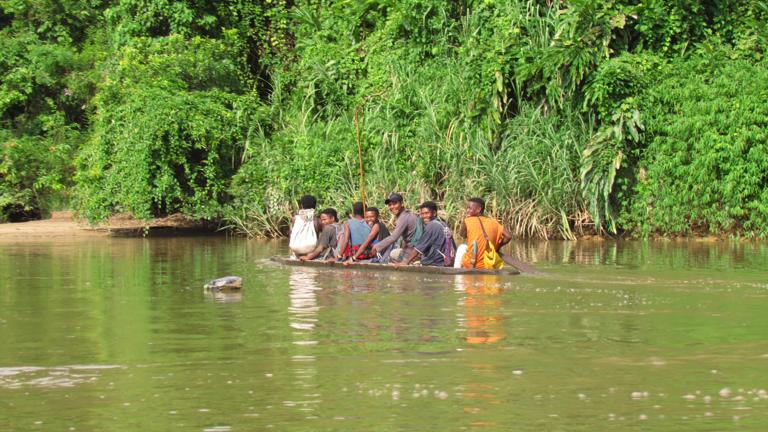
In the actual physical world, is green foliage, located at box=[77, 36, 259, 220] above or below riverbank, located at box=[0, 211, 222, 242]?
above

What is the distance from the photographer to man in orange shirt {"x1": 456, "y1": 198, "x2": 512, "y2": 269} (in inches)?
690

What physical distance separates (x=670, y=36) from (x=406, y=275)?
9.73 metres

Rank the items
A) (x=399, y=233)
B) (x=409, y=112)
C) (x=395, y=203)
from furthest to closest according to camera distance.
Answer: (x=409, y=112) → (x=395, y=203) → (x=399, y=233)

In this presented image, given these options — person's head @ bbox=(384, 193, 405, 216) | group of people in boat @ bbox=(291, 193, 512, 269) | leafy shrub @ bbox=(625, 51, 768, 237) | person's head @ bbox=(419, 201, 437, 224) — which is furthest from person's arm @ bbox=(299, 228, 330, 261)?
leafy shrub @ bbox=(625, 51, 768, 237)

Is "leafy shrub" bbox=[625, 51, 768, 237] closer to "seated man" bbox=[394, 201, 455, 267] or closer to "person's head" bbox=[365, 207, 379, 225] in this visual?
"person's head" bbox=[365, 207, 379, 225]

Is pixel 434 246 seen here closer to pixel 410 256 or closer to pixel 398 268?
pixel 410 256

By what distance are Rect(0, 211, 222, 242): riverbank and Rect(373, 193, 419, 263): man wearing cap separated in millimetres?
9970

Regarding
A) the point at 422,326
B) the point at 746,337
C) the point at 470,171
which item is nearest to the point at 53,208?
the point at 470,171

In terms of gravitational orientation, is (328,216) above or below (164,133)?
below

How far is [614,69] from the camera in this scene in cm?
2391

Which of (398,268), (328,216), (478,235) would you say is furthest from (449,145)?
(478,235)

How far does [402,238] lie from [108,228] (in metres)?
12.4

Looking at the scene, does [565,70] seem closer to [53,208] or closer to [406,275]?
[406,275]

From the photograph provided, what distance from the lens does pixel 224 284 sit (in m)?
16.2
